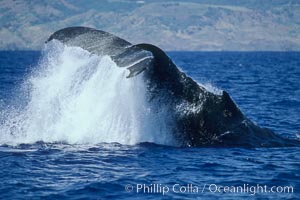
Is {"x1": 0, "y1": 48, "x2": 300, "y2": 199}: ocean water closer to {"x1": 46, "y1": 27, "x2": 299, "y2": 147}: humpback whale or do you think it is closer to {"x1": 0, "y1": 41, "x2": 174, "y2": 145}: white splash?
{"x1": 0, "y1": 41, "x2": 174, "y2": 145}: white splash

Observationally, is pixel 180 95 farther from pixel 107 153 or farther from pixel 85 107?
pixel 85 107

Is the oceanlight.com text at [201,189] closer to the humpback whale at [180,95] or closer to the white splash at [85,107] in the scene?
the humpback whale at [180,95]

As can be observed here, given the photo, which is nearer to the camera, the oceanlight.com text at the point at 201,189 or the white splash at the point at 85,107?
the oceanlight.com text at the point at 201,189

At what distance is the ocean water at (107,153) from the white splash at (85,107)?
0.02 meters

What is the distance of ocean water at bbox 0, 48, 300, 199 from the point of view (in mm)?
10094

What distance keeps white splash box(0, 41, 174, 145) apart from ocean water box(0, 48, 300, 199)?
23mm

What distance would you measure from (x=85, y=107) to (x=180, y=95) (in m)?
2.41

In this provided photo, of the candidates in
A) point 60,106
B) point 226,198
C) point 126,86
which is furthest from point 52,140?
point 226,198

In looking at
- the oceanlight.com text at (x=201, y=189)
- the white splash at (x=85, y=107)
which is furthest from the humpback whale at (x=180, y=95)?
the oceanlight.com text at (x=201, y=189)

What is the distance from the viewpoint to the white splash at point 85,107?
12.6m

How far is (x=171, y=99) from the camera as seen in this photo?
1242 centimetres

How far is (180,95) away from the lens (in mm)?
12516

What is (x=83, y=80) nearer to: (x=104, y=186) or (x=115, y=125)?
(x=115, y=125)

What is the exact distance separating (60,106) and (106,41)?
2.35 metres
